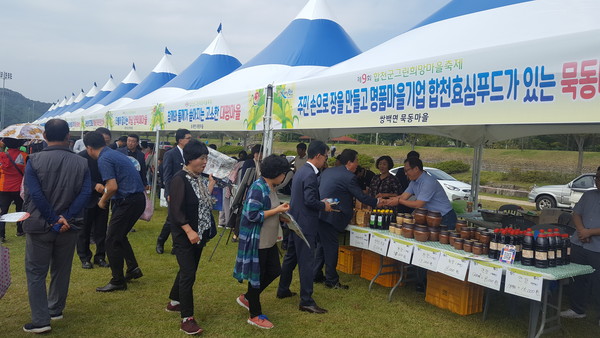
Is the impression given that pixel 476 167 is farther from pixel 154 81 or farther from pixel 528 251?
pixel 154 81

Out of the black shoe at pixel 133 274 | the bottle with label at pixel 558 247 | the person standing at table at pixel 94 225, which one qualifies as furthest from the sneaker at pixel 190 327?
the bottle with label at pixel 558 247

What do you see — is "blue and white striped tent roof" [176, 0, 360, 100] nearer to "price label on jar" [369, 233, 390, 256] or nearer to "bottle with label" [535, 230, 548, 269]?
"price label on jar" [369, 233, 390, 256]

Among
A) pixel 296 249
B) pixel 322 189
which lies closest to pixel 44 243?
pixel 296 249

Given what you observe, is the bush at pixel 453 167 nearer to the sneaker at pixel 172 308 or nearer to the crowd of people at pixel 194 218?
the crowd of people at pixel 194 218

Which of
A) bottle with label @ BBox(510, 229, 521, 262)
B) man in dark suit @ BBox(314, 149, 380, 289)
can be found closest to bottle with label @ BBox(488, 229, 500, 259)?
bottle with label @ BBox(510, 229, 521, 262)

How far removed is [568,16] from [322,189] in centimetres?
251

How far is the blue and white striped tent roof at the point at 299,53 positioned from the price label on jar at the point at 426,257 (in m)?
3.27

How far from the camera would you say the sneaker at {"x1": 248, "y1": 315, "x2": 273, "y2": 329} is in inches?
128

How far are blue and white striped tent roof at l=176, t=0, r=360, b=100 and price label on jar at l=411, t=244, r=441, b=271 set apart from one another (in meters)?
3.27

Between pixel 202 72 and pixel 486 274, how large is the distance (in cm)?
883

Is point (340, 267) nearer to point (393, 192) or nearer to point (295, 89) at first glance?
point (393, 192)

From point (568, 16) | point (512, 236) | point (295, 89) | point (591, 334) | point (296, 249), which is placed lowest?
point (591, 334)

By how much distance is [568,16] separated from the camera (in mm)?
3010

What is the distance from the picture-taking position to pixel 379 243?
4.11 m
